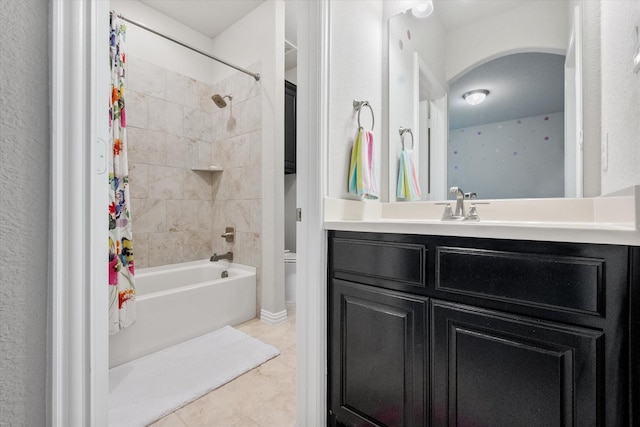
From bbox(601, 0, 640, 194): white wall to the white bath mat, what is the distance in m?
1.91

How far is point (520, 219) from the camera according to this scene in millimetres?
1314

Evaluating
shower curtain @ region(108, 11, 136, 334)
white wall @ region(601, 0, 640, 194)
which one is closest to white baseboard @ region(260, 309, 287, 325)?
shower curtain @ region(108, 11, 136, 334)

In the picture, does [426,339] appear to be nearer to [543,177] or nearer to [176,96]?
[543,177]

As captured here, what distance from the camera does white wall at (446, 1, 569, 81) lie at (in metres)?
1.32

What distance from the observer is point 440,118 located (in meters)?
1.64

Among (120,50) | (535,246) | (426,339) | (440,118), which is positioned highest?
(120,50)

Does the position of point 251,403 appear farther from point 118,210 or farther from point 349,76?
point 349,76

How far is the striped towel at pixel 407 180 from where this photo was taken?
1.67 meters

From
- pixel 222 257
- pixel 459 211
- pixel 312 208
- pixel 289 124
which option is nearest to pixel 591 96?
pixel 459 211

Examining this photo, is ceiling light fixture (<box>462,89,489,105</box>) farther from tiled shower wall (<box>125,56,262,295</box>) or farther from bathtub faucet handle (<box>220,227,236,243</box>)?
bathtub faucet handle (<box>220,227,236,243</box>)

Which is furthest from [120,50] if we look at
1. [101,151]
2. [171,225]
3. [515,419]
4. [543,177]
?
[515,419]

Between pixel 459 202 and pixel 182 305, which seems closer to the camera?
pixel 459 202

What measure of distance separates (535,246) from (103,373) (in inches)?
42.3

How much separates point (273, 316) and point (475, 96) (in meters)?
2.13
